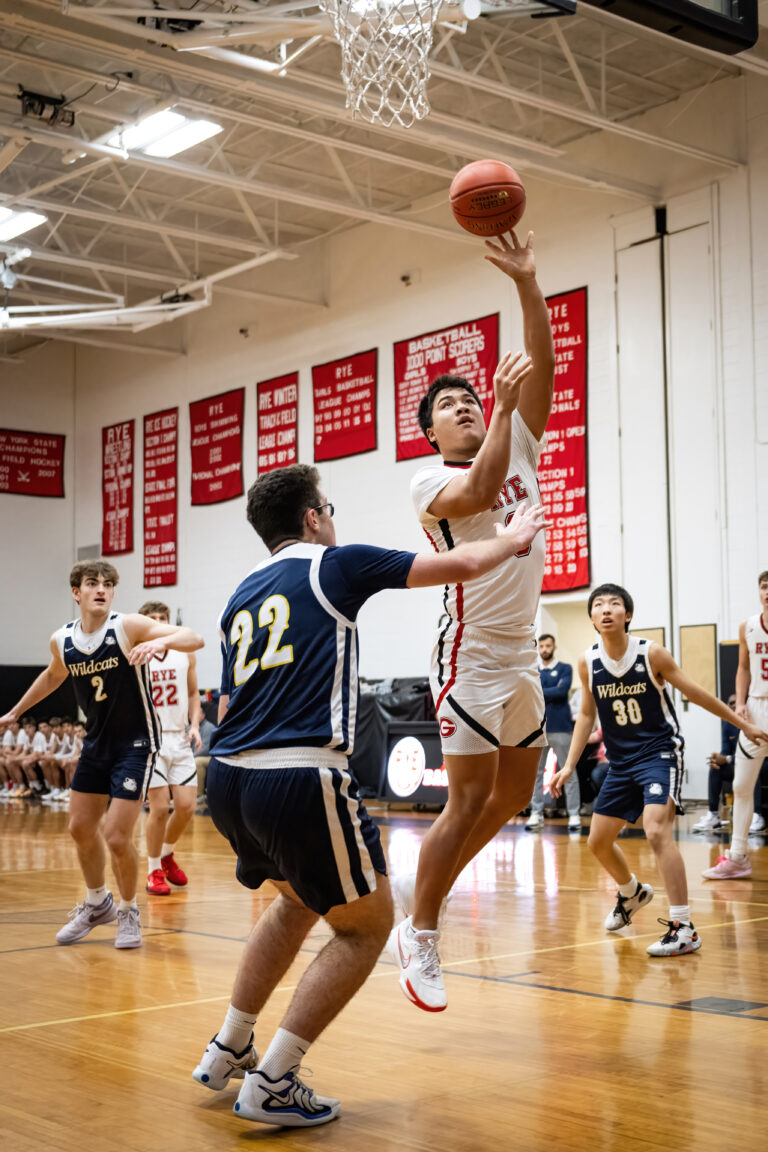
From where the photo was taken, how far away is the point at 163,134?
14414 millimetres

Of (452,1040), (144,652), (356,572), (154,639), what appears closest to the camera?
(356,572)

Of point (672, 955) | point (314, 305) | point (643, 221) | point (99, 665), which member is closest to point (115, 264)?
point (314, 305)

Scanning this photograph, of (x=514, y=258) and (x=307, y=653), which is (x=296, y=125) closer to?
(x=514, y=258)

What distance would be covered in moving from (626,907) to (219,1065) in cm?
293

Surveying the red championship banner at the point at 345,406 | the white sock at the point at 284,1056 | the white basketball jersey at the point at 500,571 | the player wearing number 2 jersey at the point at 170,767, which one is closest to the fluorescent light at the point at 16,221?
the red championship banner at the point at 345,406

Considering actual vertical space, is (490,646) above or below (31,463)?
below

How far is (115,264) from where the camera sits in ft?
61.6

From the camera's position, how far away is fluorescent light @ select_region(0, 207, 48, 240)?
54.4 ft

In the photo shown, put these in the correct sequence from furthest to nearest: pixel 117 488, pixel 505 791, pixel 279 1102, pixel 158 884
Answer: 1. pixel 117 488
2. pixel 158 884
3. pixel 505 791
4. pixel 279 1102

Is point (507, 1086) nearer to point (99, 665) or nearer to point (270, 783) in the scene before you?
point (270, 783)

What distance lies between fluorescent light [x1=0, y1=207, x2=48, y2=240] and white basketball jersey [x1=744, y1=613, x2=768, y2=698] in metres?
11.9

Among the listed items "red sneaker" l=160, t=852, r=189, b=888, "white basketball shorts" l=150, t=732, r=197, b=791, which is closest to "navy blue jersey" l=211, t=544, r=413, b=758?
"red sneaker" l=160, t=852, r=189, b=888

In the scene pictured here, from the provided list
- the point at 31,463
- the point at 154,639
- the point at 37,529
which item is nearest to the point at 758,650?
the point at 154,639

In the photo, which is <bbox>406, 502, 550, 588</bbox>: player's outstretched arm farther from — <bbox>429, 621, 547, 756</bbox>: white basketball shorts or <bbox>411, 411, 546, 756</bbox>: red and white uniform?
<bbox>429, 621, 547, 756</bbox>: white basketball shorts
